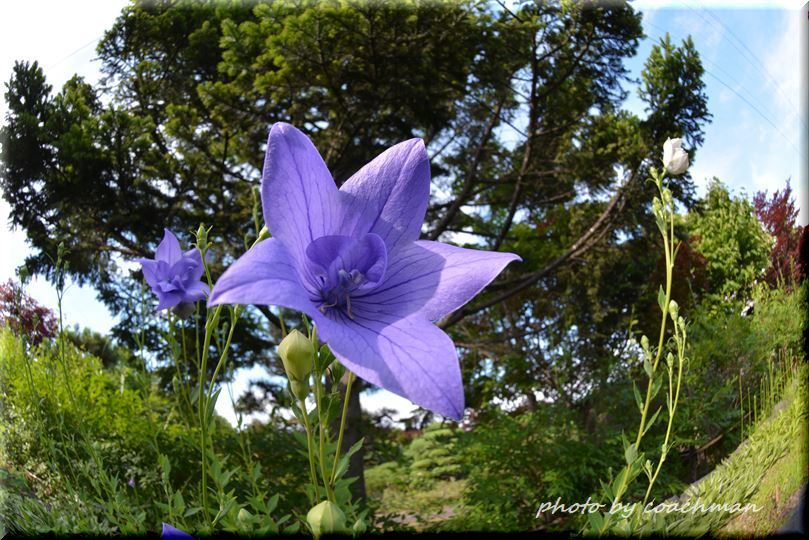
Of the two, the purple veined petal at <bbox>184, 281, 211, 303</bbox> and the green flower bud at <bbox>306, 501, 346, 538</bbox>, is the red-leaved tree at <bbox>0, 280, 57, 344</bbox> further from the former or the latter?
the green flower bud at <bbox>306, 501, 346, 538</bbox>

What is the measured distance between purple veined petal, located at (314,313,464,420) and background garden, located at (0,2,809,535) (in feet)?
2.34

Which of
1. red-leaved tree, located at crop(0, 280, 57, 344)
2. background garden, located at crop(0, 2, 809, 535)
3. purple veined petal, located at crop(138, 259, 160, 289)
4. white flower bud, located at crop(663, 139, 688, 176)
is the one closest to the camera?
purple veined petal, located at crop(138, 259, 160, 289)

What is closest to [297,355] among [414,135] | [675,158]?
[675,158]

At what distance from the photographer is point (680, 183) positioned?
1.32 metres

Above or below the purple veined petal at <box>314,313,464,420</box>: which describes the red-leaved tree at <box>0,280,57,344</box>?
above

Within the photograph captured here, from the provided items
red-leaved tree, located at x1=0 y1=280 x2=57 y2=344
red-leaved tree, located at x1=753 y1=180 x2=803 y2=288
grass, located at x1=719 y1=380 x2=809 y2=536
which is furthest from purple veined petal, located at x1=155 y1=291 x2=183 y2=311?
red-leaved tree, located at x1=753 y1=180 x2=803 y2=288

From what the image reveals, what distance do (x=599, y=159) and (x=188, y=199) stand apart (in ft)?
3.24

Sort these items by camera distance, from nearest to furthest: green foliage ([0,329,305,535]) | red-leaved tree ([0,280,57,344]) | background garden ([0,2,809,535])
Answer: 1. green foliage ([0,329,305,535])
2. red-leaved tree ([0,280,57,344])
3. background garden ([0,2,809,535])

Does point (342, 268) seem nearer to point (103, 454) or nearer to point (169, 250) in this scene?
point (169, 250)

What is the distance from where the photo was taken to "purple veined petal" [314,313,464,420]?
0.36 ft

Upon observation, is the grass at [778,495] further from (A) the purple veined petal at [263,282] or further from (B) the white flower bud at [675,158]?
(A) the purple veined petal at [263,282]

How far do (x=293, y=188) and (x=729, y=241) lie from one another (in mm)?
1267

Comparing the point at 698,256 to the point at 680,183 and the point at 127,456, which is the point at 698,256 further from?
the point at 127,456

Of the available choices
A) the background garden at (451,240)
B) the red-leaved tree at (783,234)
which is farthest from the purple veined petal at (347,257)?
the red-leaved tree at (783,234)
